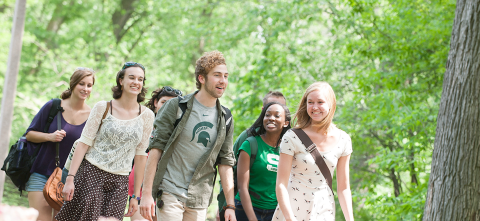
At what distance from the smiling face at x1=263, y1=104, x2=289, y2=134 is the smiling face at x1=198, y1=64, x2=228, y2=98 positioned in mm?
911

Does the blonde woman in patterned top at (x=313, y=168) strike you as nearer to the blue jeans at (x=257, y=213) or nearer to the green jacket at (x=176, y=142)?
the green jacket at (x=176, y=142)

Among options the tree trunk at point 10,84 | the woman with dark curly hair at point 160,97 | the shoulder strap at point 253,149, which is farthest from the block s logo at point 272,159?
the tree trunk at point 10,84

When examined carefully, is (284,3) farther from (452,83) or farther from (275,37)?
(452,83)

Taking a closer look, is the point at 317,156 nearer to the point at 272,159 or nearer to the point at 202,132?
the point at 202,132

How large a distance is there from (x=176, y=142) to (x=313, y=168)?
3.49 feet

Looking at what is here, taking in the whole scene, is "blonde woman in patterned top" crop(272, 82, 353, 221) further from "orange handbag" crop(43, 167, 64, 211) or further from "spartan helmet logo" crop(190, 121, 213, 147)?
"orange handbag" crop(43, 167, 64, 211)

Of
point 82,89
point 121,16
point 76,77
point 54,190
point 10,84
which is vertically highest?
point 121,16

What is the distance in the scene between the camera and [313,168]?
311 cm

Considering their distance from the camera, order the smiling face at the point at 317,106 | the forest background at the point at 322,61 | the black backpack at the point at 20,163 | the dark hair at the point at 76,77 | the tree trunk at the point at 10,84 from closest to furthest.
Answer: the smiling face at the point at 317,106, the black backpack at the point at 20,163, the dark hair at the point at 76,77, the tree trunk at the point at 10,84, the forest background at the point at 322,61

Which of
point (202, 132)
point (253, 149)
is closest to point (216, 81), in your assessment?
point (202, 132)

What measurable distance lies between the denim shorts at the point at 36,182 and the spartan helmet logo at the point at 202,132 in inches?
67.2

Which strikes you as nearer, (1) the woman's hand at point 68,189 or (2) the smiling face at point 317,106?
(2) the smiling face at point 317,106

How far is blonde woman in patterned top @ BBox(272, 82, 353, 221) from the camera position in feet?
10.0

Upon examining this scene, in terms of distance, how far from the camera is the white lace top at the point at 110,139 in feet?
12.0
